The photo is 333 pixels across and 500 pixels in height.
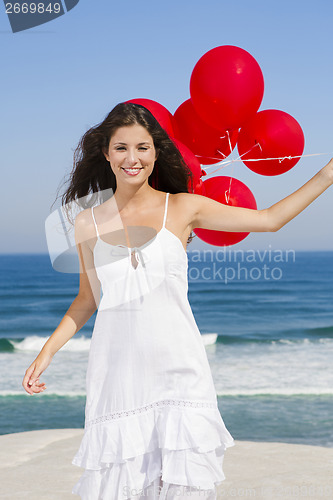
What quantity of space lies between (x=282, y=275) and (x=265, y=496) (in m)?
30.1

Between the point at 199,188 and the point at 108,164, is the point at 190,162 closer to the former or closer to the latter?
the point at 199,188

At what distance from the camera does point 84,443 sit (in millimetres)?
2242

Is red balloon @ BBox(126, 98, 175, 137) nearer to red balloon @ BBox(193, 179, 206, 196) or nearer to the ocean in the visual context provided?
red balloon @ BBox(193, 179, 206, 196)

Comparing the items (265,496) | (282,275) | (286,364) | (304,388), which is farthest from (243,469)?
(282,275)

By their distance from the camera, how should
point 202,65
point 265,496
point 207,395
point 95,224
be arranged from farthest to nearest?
point 265,496
point 202,65
point 95,224
point 207,395

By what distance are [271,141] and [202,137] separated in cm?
35

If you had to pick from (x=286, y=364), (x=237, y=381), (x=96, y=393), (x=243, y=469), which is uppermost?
(x=96, y=393)

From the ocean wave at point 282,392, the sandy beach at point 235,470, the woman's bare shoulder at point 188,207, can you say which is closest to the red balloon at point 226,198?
the woman's bare shoulder at point 188,207

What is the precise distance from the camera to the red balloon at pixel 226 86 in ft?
9.68

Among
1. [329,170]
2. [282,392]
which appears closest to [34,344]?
[282,392]

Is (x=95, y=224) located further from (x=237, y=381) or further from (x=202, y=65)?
(x=237, y=381)

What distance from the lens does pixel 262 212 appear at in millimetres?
2260

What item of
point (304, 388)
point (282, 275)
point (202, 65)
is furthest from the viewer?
point (282, 275)

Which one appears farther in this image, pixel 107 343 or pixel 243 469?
pixel 243 469
